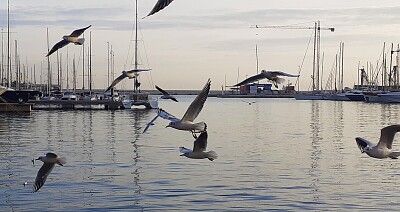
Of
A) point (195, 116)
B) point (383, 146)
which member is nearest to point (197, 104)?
point (195, 116)

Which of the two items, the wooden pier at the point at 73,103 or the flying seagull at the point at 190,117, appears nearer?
the flying seagull at the point at 190,117

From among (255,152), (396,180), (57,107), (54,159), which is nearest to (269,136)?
(255,152)

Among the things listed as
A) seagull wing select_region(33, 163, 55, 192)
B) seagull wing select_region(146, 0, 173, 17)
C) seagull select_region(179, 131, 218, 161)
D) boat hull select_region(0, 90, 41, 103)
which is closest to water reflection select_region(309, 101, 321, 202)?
seagull wing select_region(33, 163, 55, 192)

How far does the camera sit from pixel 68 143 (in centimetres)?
4259

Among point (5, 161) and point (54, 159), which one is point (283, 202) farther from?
point (5, 161)

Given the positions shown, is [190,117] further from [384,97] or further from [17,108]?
Result: [384,97]

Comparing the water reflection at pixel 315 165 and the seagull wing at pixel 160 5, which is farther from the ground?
the seagull wing at pixel 160 5

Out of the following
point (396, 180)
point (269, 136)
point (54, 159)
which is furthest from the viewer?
point (269, 136)

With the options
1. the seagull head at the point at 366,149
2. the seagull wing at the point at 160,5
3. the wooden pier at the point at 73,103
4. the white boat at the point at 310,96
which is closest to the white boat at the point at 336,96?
the white boat at the point at 310,96

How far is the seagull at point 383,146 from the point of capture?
1288cm

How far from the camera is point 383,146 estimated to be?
43.4 feet

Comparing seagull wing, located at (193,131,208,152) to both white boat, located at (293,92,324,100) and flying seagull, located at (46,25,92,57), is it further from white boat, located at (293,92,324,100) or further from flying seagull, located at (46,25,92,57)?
white boat, located at (293,92,324,100)

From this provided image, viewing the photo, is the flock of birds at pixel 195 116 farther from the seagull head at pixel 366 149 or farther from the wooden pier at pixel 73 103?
the wooden pier at pixel 73 103

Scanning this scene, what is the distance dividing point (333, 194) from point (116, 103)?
6646 centimetres
